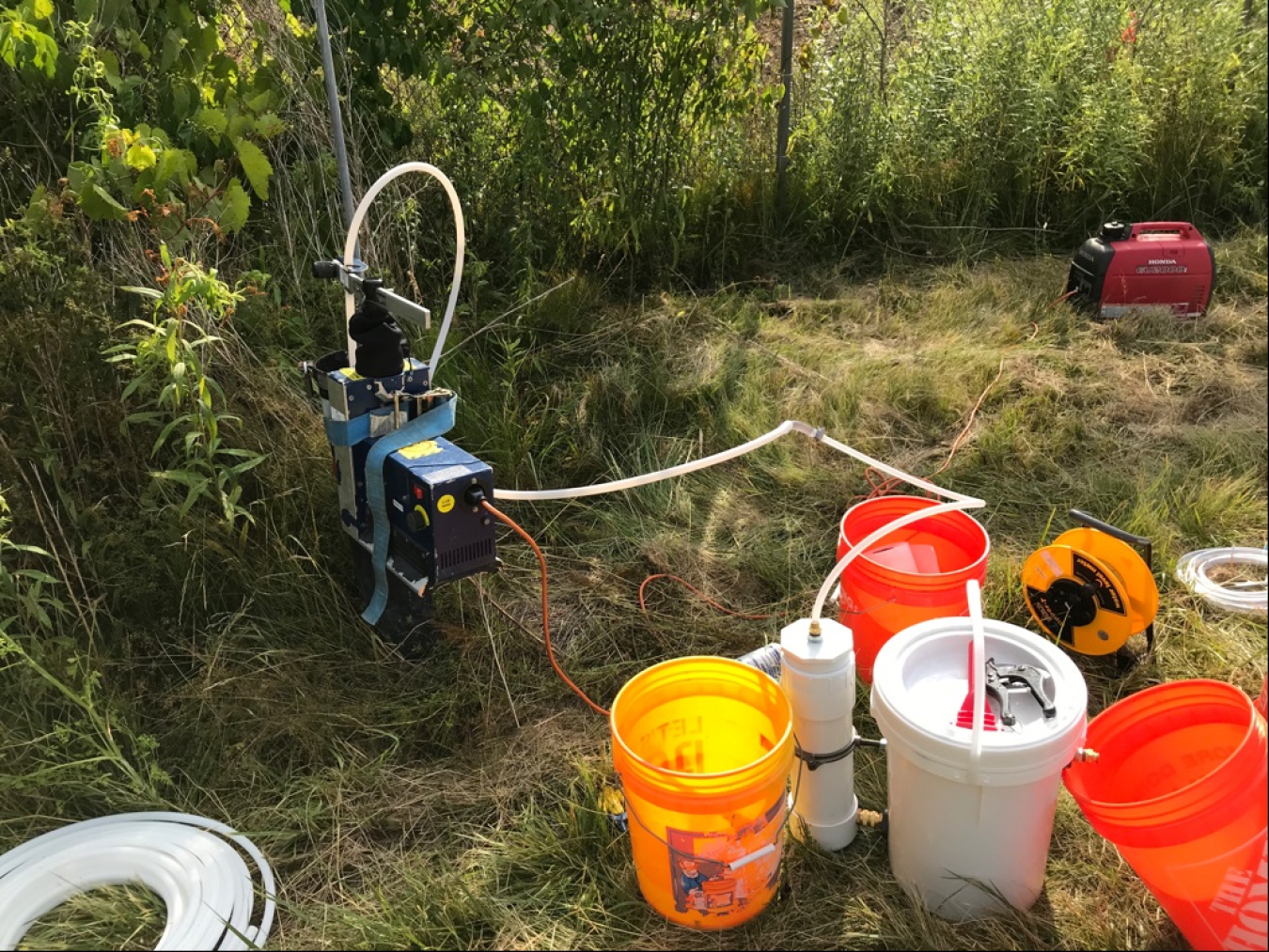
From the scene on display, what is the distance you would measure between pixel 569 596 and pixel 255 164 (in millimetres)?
Answer: 1442

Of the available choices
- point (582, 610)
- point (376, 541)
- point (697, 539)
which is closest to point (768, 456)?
point (697, 539)

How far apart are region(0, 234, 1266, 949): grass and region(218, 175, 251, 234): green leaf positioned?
36 cm

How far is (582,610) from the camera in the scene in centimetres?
268

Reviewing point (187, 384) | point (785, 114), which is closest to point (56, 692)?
point (187, 384)

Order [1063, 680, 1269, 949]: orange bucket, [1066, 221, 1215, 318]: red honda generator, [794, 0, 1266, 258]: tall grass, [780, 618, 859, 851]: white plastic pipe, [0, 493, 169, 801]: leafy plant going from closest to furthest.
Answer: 1. [1063, 680, 1269, 949]: orange bucket
2. [780, 618, 859, 851]: white plastic pipe
3. [0, 493, 169, 801]: leafy plant
4. [1066, 221, 1215, 318]: red honda generator
5. [794, 0, 1266, 258]: tall grass

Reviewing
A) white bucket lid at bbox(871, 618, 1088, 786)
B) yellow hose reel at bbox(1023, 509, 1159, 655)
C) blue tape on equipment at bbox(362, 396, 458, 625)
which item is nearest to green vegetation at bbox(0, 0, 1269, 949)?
yellow hose reel at bbox(1023, 509, 1159, 655)

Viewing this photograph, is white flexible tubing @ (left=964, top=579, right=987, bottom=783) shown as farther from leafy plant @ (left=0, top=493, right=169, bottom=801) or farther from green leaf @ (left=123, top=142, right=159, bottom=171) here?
green leaf @ (left=123, top=142, right=159, bottom=171)

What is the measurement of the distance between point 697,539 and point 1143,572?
119 cm

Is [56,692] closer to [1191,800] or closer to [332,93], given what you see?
[332,93]

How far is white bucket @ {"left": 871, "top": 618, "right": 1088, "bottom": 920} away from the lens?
1.63 meters

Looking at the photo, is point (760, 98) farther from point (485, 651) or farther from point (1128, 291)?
point (485, 651)

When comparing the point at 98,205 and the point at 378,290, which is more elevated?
the point at 98,205

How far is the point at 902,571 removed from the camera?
235 centimetres

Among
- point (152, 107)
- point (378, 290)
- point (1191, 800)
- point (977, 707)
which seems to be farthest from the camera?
point (152, 107)
